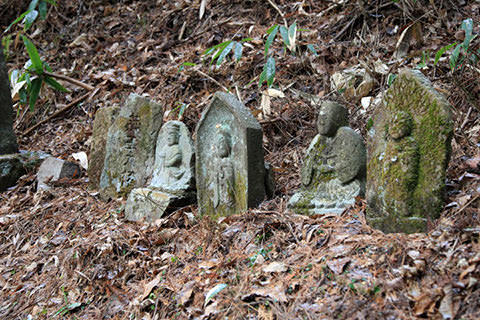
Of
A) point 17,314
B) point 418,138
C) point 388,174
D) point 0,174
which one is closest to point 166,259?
point 17,314

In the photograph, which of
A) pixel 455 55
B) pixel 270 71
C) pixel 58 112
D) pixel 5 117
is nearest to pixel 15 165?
pixel 5 117

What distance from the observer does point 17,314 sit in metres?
3.96

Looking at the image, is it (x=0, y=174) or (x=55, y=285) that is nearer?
(x=55, y=285)

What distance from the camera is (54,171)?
6.43 meters

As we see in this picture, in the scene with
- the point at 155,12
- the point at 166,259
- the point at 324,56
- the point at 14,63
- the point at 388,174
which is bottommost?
the point at 166,259

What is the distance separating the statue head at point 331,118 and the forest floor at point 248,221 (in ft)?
2.47

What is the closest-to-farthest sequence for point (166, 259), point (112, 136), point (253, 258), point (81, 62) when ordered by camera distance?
point (253, 258) < point (166, 259) < point (112, 136) < point (81, 62)

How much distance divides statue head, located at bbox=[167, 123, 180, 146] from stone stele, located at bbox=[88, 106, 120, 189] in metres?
1.38

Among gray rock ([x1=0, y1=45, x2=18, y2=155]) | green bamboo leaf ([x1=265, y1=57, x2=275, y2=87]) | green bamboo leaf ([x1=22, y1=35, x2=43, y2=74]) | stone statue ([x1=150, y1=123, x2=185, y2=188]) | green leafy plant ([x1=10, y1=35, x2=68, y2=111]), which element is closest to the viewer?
green bamboo leaf ([x1=265, y1=57, x2=275, y2=87])

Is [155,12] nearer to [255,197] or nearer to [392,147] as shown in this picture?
[255,197]

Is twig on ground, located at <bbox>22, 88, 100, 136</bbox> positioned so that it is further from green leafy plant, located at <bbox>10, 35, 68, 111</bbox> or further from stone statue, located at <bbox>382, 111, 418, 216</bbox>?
stone statue, located at <bbox>382, 111, 418, 216</bbox>

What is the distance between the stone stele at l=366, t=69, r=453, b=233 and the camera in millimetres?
3012

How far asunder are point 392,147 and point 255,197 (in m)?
1.41

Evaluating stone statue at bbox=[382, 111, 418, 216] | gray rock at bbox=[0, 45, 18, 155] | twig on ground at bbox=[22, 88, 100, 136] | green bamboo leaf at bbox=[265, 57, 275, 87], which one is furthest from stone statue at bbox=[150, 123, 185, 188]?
twig on ground at bbox=[22, 88, 100, 136]
